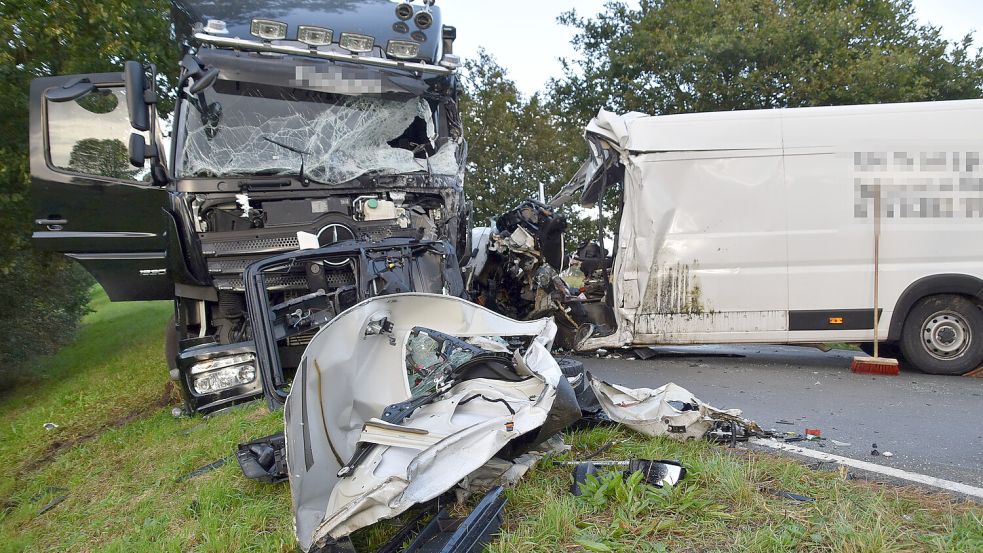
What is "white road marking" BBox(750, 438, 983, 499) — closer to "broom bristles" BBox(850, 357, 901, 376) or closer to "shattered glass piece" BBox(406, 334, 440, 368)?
"shattered glass piece" BBox(406, 334, 440, 368)

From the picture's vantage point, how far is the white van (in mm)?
5770

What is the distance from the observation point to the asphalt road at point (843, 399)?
11.3 feet

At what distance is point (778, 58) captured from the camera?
527 inches

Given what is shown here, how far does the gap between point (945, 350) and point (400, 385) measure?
5.25 metres

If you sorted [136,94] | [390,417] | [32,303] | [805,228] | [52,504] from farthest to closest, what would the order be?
[32,303] → [805,228] → [136,94] → [52,504] → [390,417]

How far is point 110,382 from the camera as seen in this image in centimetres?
791

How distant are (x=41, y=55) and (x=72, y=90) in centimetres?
460

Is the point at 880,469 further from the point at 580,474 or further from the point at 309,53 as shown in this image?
the point at 309,53

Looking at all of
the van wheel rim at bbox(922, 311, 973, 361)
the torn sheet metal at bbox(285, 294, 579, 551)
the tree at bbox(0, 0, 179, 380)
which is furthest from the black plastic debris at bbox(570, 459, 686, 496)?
the tree at bbox(0, 0, 179, 380)

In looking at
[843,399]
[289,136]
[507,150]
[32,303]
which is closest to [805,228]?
[843,399]

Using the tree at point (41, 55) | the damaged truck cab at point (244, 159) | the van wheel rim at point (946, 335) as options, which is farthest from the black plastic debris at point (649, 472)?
the tree at point (41, 55)

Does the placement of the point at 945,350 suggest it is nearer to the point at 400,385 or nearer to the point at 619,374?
the point at 619,374

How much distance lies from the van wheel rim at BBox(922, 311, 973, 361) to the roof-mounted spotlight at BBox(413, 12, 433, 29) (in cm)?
535

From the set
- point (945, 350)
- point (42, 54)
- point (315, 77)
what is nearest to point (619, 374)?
point (945, 350)
